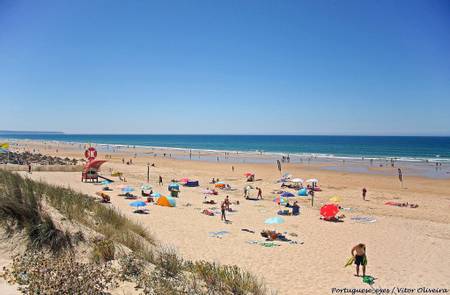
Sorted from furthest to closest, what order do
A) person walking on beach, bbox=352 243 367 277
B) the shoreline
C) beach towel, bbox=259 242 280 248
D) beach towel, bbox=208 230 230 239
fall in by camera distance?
the shoreline, beach towel, bbox=208 230 230 239, beach towel, bbox=259 242 280 248, person walking on beach, bbox=352 243 367 277

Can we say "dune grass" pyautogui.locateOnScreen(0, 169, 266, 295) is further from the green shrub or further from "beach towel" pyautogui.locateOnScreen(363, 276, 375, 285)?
"beach towel" pyautogui.locateOnScreen(363, 276, 375, 285)

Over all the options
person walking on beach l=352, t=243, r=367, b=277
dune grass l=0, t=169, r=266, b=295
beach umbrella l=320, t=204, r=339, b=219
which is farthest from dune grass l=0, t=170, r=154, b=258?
beach umbrella l=320, t=204, r=339, b=219

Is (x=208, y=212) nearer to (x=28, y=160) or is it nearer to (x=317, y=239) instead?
(x=317, y=239)

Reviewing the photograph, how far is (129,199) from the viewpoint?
1827 centimetres

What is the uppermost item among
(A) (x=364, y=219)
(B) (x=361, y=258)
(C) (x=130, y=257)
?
(C) (x=130, y=257)

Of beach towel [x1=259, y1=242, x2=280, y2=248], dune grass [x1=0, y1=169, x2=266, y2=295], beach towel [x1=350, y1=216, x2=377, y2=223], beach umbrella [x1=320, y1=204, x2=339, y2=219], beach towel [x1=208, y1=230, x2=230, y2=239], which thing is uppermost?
dune grass [x1=0, y1=169, x2=266, y2=295]

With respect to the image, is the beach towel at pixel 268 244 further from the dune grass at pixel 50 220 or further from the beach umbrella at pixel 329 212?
the beach umbrella at pixel 329 212

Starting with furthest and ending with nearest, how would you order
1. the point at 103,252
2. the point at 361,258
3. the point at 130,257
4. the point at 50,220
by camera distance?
the point at 361,258
the point at 50,220
the point at 103,252
the point at 130,257

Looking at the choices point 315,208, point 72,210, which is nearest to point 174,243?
point 72,210

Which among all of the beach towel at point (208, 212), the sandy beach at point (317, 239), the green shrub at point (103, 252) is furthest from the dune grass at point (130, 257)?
the beach towel at point (208, 212)

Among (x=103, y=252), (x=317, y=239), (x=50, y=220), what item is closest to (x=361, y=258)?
(x=317, y=239)

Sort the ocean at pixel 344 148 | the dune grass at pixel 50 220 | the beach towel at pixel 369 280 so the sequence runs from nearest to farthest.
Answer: the dune grass at pixel 50 220
the beach towel at pixel 369 280
the ocean at pixel 344 148

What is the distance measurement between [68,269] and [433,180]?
1353 inches

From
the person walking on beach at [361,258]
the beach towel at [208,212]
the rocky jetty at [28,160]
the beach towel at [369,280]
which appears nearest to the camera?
the beach towel at [369,280]
